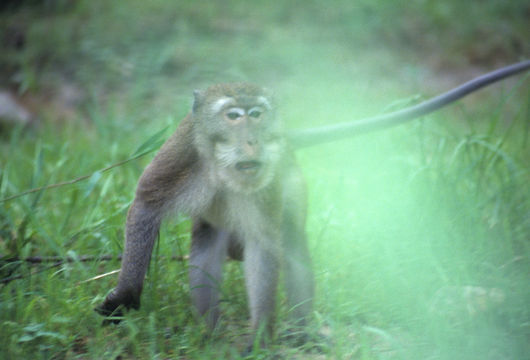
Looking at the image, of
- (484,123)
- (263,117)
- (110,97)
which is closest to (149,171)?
(263,117)

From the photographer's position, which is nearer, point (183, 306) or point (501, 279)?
point (183, 306)

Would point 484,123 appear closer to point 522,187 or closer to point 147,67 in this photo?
point 522,187

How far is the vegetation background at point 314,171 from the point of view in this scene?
9.48ft

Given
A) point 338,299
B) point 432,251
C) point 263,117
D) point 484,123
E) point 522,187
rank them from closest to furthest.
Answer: point 263,117 → point 338,299 → point 432,251 → point 522,187 → point 484,123

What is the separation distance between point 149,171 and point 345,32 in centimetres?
611

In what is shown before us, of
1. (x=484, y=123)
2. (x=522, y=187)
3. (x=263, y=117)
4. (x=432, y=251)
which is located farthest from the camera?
(x=484, y=123)

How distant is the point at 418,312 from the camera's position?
3068 mm

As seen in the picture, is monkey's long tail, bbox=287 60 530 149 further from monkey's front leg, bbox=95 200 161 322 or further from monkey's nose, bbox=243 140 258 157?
monkey's front leg, bbox=95 200 161 322

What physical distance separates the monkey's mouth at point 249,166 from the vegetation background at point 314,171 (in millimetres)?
534

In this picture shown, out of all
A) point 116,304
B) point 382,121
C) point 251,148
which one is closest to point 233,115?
point 251,148

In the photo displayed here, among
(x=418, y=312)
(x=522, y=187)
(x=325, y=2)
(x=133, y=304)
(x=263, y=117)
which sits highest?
(x=325, y=2)

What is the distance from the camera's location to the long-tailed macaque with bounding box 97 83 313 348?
8.86ft

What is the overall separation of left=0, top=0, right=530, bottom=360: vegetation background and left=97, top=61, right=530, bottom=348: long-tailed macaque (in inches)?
6.9

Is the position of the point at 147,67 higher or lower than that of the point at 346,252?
higher
